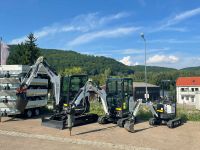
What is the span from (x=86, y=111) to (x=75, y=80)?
2.16m

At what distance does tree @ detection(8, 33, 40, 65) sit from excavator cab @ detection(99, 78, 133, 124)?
36.0m

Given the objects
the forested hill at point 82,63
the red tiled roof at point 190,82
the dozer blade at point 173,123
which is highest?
the forested hill at point 82,63

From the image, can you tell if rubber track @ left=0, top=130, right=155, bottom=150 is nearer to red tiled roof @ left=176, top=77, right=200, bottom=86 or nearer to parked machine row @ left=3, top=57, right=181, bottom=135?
parked machine row @ left=3, top=57, right=181, bottom=135

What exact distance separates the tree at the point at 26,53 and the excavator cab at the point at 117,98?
35965 mm

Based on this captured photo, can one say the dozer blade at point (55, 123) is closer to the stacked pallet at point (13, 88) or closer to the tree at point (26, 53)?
the stacked pallet at point (13, 88)

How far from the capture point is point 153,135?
655 inches

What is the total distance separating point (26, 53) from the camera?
5453 cm

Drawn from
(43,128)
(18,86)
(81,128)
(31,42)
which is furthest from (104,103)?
(31,42)

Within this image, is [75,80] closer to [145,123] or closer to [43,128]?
[43,128]

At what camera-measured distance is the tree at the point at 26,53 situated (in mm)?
54344

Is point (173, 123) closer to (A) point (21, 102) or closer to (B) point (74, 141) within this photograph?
(B) point (74, 141)

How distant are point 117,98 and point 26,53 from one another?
37465mm

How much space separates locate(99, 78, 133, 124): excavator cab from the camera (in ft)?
65.0

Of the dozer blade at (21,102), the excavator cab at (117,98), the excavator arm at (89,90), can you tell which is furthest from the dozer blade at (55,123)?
the excavator cab at (117,98)
